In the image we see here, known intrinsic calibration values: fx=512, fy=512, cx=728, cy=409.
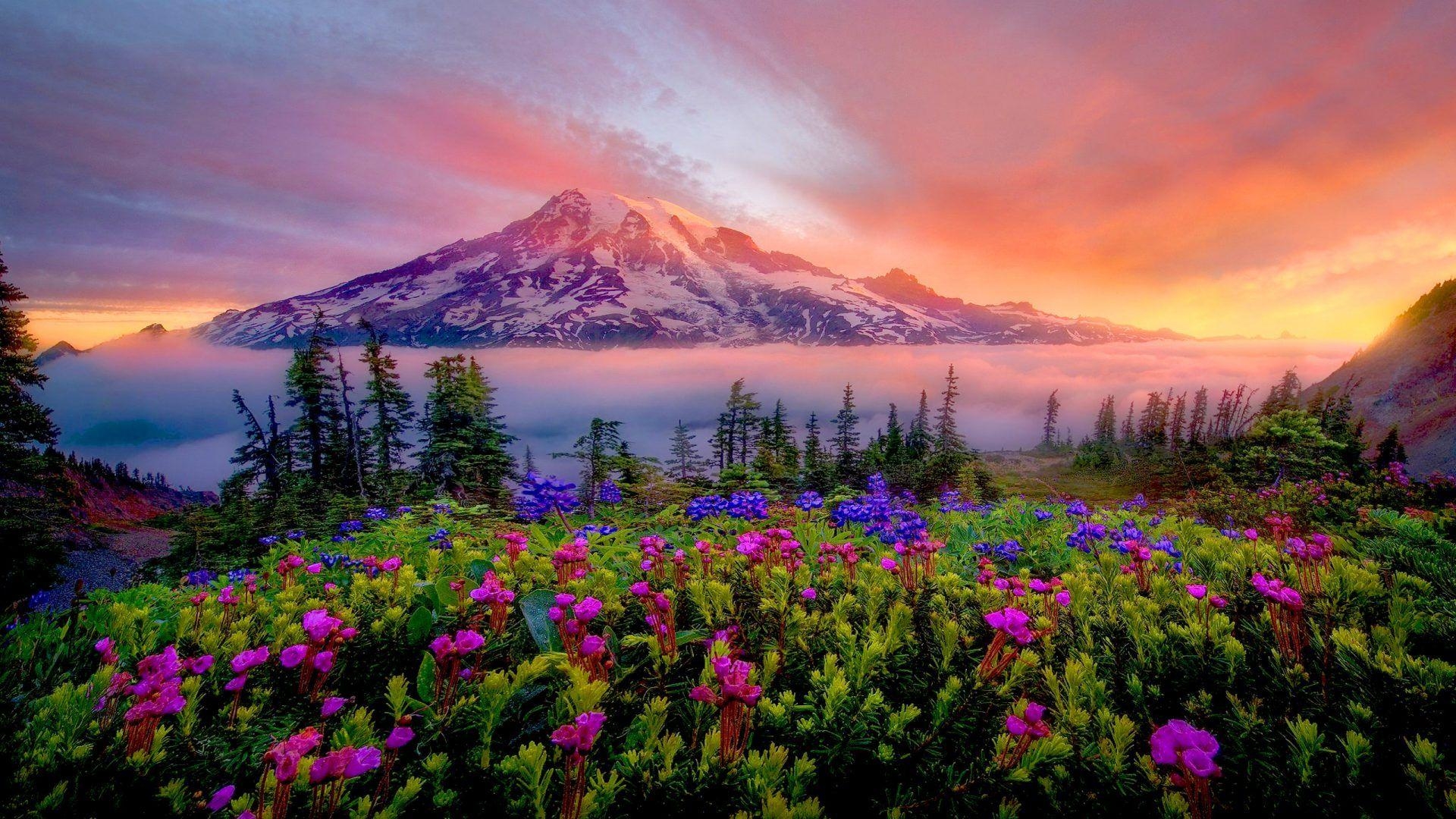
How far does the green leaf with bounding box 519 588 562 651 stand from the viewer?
2527 millimetres

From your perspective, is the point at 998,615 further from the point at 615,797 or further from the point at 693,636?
the point at 615,797

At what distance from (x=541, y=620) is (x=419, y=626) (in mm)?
629

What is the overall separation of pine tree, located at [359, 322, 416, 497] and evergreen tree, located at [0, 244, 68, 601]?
1171 cm

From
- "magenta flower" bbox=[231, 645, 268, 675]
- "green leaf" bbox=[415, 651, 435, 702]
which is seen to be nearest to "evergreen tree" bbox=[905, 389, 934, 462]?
"green leaf" bbox=[415, 651, 435, 702]

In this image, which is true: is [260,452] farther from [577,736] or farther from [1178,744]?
[1178,744]

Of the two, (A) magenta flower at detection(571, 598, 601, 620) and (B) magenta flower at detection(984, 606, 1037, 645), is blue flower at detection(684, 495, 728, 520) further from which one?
(B) magenta flower at detection(984, 606, 1037, 645)

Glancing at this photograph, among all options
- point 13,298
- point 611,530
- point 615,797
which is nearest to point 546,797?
point 615,797

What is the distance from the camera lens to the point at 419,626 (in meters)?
2.63

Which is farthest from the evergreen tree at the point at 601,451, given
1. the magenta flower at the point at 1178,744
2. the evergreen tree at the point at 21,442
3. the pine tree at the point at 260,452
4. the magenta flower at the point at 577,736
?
the pine tree at the point at 260,452

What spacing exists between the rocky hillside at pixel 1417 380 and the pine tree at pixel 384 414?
2883 inches

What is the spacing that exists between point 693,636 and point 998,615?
55.3 inches

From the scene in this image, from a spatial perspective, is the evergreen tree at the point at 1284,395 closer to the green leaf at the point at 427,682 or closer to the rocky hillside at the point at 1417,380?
the rocky hillside at the point at 1417,380

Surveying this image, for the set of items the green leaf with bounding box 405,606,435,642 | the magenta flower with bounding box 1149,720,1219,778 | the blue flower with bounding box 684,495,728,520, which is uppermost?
the magenta flower with bounding box 1149,720,1219,778

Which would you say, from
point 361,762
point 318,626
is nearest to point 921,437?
point 318,626
